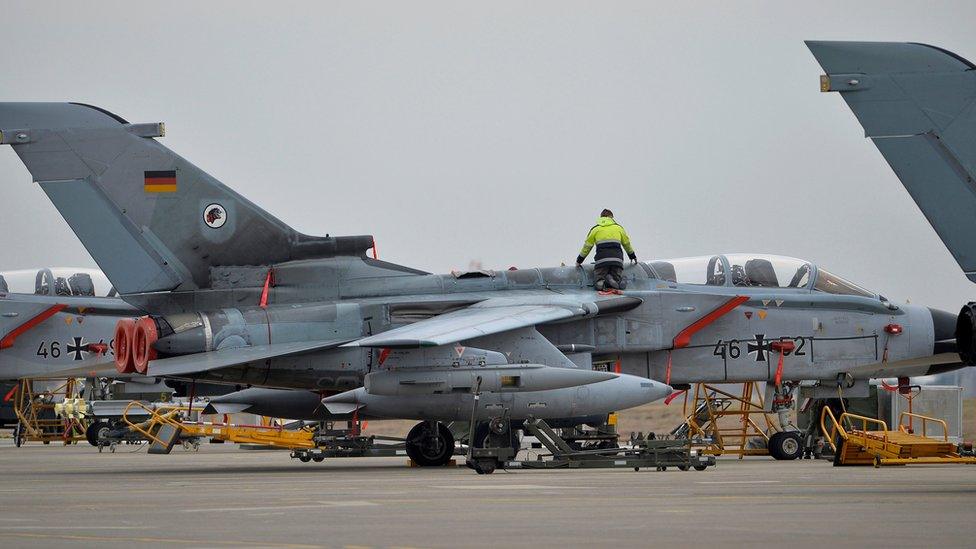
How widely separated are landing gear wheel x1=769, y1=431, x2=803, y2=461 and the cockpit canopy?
2.25 metres

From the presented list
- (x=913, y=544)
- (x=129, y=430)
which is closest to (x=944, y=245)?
(x=913, y=544)

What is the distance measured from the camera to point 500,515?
9.78 metres

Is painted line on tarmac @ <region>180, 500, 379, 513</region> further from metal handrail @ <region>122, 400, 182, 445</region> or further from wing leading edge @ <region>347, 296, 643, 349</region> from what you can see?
metal handrail @ <region>122, 400, 182, 445</region>

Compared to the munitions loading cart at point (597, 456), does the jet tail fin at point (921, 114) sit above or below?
above

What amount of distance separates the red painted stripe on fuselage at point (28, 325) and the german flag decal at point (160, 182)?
962cm

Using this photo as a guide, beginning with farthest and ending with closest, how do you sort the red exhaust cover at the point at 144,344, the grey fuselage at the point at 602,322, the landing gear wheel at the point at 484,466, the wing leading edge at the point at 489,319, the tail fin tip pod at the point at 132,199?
the grey fuselage at the point at 602,322
the tail fin tip pod at the point at 132,199
the red exhaust cover at the point at 144,344
the wing leading edge at the point at 489,319
the landing gear wheel at the point at 484,466

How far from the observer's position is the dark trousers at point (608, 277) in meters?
20.2

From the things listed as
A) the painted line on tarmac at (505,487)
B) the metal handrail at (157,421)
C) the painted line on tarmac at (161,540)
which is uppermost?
the metal handrail at (157,421)

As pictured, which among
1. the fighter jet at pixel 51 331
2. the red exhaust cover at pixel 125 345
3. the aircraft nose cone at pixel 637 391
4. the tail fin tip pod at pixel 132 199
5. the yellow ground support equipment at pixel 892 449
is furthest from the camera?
the fighter jet at pixel 51 331

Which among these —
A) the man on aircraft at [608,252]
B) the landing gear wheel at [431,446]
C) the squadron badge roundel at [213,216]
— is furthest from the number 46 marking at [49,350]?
the man on aircraft at [608,252]

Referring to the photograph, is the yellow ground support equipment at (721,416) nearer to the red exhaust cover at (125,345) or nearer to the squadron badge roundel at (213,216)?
the squadron badge roundel at (213,216)

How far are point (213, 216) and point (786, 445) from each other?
8931 millimetres

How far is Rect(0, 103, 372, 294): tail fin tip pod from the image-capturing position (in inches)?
742

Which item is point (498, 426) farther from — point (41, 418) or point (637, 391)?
point (41, 418)
